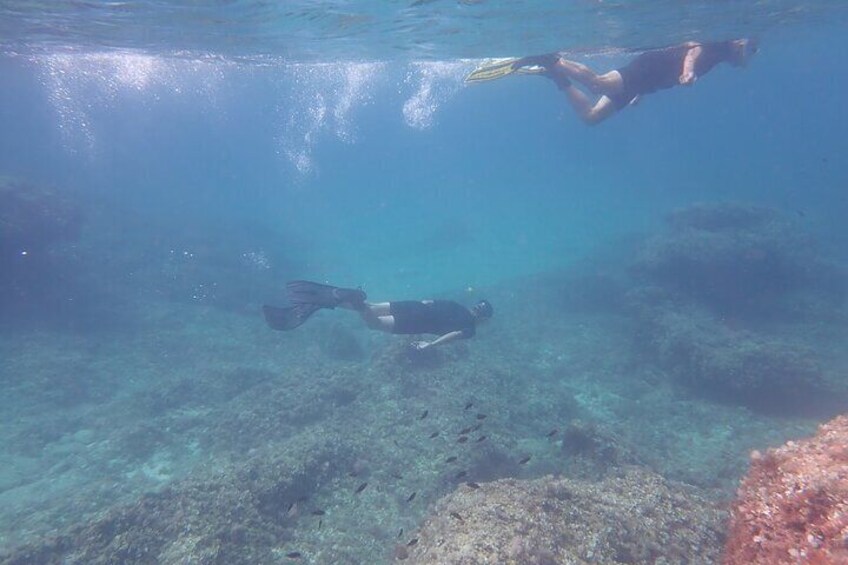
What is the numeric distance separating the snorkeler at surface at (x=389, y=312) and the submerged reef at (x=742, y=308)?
715 centimetres

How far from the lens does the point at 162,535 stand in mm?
7352

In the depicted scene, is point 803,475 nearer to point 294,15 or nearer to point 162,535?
point 162,535

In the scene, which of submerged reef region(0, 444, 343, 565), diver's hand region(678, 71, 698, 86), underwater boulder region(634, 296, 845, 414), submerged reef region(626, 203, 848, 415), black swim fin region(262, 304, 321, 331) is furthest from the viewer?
submerged reef region(626, 203, 848, 415)

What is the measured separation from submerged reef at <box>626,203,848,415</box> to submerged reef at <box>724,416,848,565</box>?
11.0m

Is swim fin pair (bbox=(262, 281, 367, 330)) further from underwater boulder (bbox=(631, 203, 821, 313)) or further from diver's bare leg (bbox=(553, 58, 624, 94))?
underwater boulder (bbox=(631, 203, 821, 313))

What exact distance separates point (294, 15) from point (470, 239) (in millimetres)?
36693

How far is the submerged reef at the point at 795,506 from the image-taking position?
8.91 ft

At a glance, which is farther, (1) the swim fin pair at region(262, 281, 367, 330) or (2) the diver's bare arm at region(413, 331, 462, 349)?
(1) the swim fin pair at region(262, 281, 367, 330)

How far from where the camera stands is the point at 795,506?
9.77 ft

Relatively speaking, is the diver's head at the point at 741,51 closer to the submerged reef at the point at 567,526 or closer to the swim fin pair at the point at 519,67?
the swim fin pair at the point at 519,67

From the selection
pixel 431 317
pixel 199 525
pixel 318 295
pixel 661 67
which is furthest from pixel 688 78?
pixel 199 525

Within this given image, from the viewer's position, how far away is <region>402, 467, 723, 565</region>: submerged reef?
516 cm

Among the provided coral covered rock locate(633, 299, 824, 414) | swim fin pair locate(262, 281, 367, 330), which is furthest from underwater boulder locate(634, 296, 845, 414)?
swim fin pair locate(262, 281, 367, 330)

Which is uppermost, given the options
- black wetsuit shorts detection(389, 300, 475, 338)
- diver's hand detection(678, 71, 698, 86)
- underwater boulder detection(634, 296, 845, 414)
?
diver's hand detection(678, 71, 698, 86)
